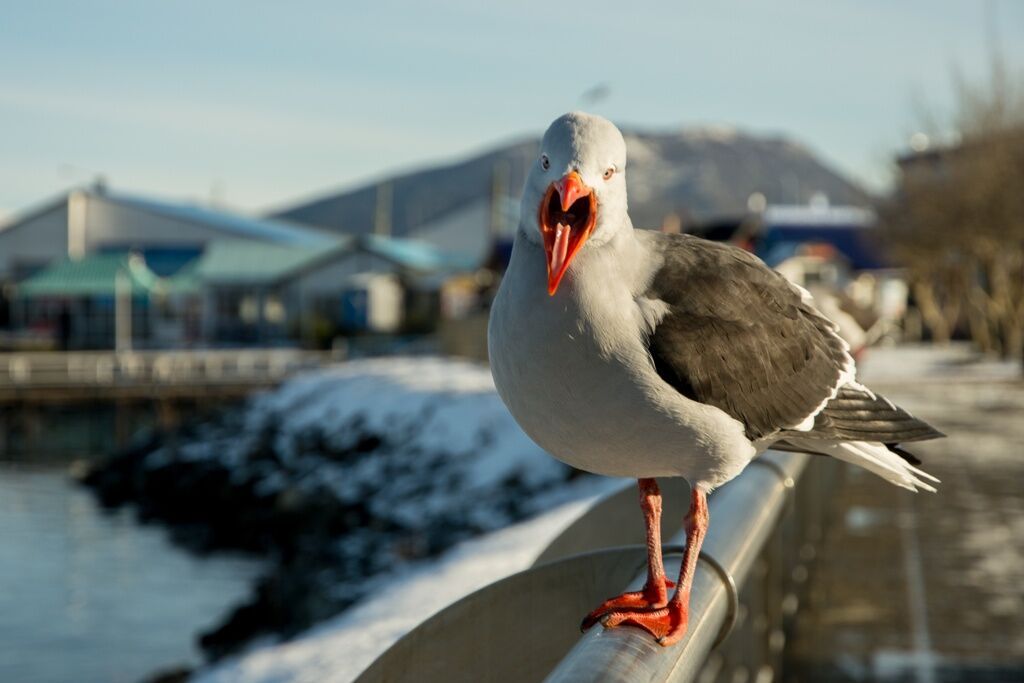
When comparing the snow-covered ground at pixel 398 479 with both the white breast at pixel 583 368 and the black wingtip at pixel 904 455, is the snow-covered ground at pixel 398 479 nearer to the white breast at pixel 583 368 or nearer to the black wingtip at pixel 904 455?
the black wingtip at pixel 904 455

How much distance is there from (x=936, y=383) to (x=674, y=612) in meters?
25.2

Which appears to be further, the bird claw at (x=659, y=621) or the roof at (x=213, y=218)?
the roof at (x=213, y=218)

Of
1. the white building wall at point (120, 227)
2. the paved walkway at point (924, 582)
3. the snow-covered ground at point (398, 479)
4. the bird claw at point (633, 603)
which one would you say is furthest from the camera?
the white building wall at point (120, 227)

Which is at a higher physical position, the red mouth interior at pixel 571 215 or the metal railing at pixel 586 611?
the red mouth interior at pixel 571 215

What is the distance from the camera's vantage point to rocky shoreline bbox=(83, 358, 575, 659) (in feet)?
56.1

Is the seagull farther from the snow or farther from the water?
the water

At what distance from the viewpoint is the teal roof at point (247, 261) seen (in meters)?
56.8

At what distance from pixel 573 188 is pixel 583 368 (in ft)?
1.20

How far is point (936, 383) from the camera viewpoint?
85.7 feet

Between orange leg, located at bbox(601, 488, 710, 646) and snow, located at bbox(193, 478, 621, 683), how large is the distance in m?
2.35

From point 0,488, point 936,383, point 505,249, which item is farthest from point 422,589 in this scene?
point 505,249

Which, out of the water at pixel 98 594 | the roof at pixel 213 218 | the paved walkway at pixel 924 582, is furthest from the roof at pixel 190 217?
the paved walkway at pixel 924 582

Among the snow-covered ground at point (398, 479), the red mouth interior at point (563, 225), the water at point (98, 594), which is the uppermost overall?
Answer: the red mouth interior at point (563, 225)

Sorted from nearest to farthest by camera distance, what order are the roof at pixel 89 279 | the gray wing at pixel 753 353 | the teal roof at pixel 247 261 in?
the gray wing at pixel 753 353
the roof at pixel 89 279
the teal roof at pixel 247 261
